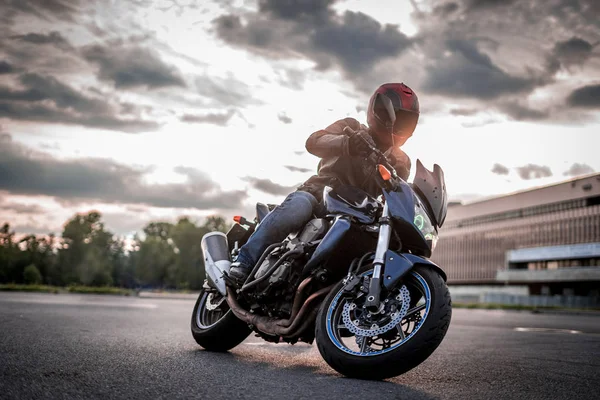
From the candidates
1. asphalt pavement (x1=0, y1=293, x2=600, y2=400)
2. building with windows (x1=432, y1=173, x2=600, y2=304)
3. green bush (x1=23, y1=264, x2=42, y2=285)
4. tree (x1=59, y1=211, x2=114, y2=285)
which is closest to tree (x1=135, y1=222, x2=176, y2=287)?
tree (x1=59, y1=211, x2=114, y2=285)

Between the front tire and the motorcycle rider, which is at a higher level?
the motorcycle rider

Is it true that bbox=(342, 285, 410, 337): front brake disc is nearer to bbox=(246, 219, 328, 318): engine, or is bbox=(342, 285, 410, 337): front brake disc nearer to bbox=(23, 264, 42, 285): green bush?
bbox=(246, 219, 328, 318): engine

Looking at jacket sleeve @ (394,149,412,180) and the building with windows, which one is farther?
the building with windows

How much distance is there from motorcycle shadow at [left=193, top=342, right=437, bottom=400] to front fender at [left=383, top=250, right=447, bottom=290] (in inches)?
23.2

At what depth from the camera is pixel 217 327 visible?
5242 millimetres

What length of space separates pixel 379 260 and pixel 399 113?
42.5 inches

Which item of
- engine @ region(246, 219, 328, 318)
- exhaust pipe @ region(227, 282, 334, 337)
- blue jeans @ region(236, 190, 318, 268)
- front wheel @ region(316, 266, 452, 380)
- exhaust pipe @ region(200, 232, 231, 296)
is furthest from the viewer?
exhaust pipe @ region(200, 232, 231, 296)

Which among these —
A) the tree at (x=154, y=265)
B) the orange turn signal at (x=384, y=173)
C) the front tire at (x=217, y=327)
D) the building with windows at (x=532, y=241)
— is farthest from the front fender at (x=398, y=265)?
the tree at (x=154, y=265)

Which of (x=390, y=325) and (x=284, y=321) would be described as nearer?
(x=390, y=325)

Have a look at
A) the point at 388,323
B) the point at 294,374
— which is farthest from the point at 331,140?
the point at 294,374

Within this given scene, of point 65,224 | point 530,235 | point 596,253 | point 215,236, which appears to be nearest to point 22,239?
point 65,224

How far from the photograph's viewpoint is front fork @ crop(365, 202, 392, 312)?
11.6 ft

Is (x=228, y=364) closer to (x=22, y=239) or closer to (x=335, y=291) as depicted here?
(x=335, y=291)

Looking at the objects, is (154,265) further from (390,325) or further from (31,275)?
(390,325)
